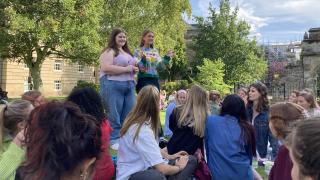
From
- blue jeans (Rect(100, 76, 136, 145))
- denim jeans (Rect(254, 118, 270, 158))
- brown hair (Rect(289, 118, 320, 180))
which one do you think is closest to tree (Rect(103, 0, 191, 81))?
denim jeans (Rect(254, 118, 270, 158))

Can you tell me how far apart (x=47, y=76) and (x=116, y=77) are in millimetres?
41516

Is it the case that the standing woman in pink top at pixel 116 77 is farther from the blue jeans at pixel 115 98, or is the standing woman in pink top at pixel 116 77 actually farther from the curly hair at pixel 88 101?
the curly hair at pixel 88 101

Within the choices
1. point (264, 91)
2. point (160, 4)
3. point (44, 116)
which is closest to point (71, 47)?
point (160, 4)

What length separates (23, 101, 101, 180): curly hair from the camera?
5.68 feet

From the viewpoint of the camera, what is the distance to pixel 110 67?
6.78m

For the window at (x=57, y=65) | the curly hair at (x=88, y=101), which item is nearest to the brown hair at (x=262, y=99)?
the curly hair at (x=88, y=101)

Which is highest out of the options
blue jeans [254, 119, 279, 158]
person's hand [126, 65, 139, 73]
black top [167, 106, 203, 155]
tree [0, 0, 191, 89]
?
tree [0, 0, 191, 89]

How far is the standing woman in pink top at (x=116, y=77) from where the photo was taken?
684 cm

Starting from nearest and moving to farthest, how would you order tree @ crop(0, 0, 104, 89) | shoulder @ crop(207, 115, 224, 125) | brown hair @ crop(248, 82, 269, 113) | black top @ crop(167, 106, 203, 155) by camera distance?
shoulder @ crop(207, 115, 224, 125)
black top @ crop(167, 106, 203, 155)
brown hair @ crop(248, 82, 269, 113)
tree @ crop(0, 0, 104, 89)

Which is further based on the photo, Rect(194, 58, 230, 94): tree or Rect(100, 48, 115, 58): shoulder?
Rect(194, 58, 230, 94): tree

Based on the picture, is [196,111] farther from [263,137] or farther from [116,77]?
[263,137]

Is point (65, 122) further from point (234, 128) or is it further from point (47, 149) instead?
point (234, 128)

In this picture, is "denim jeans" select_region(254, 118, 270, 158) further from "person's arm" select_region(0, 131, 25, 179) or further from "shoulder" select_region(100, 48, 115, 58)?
"person's arm" select_region(0, 131, 25, 179)

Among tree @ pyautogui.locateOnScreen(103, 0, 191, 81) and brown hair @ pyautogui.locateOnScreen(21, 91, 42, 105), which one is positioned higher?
tree @ pyautogui.locateOnScreen(103, 0, 191, 81)
